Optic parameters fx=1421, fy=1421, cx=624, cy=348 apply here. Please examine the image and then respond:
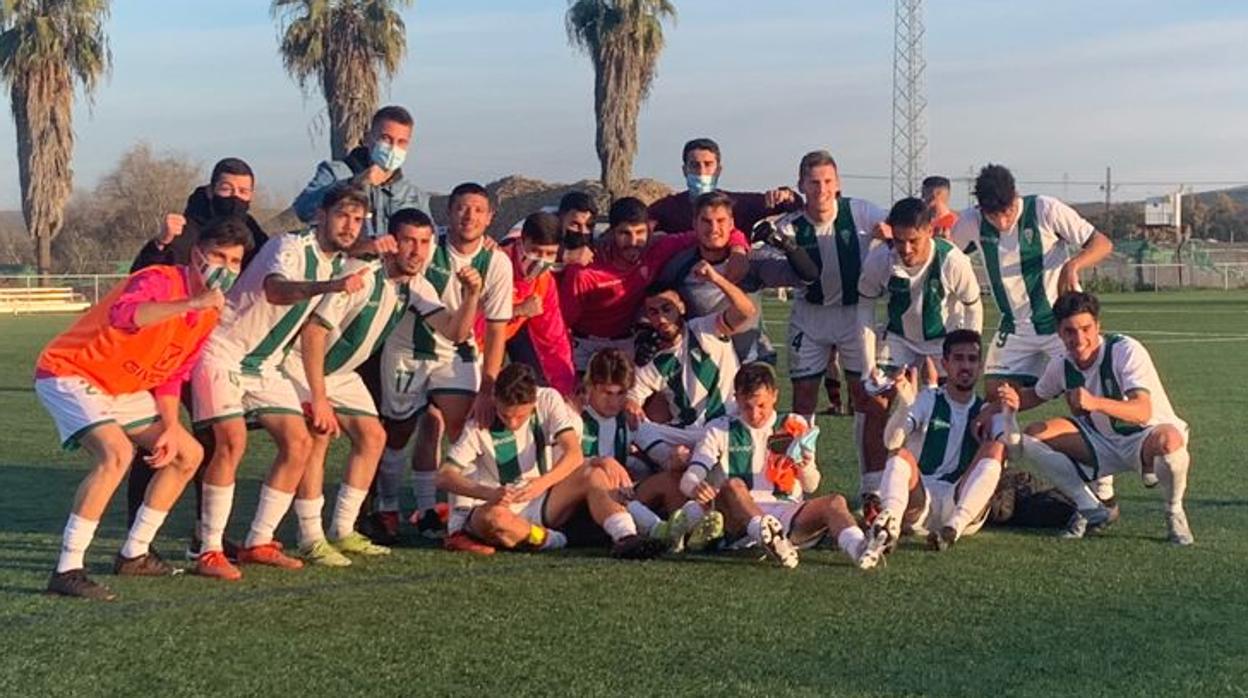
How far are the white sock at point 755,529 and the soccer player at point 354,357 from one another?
1756 millimetres

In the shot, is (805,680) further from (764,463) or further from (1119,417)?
(1119,417)

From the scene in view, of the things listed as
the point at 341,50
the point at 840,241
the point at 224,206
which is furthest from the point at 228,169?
the point at 341,50

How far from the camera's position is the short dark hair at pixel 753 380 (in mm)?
6816

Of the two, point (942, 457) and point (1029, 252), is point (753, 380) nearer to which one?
point (942, 457)

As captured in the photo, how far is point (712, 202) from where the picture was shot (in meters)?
7.56

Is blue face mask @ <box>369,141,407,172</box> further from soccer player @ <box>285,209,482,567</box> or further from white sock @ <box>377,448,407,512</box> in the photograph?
white sock @ <box>377,448,407,512</box>

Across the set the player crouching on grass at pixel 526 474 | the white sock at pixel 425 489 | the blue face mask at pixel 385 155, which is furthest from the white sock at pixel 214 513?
the blue face mask at pixel 385 155

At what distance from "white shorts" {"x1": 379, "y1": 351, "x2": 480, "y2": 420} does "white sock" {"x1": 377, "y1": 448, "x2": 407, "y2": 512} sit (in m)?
0.32

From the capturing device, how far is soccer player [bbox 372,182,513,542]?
23.6 ft

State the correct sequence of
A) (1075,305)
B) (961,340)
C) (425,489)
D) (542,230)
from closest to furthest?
(1075,305)
(961,340)
(542,230)
(425,489)

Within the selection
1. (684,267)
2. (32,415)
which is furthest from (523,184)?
(684,267)

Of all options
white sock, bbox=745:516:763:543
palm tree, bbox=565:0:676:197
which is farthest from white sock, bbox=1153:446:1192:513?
palm tree, bbox=565:0:676:197

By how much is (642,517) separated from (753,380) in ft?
2.81

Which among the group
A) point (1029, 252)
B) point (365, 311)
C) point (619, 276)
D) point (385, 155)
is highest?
point (385, 155)
